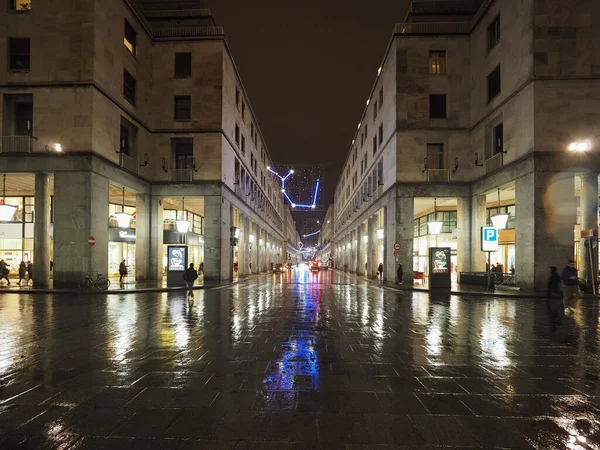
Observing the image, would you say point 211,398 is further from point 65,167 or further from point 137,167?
point 137,167

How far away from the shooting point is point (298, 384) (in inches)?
220

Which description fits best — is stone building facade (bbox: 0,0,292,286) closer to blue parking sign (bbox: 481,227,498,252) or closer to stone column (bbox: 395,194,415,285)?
stone column (bbox: 395,194,415,285)

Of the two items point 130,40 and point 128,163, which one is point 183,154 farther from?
point 130,40

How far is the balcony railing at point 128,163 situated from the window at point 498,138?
24.8m

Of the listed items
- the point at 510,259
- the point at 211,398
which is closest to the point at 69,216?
the point at 211,398

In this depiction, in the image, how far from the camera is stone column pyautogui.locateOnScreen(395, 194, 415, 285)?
26.4 metres

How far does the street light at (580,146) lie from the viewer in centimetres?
1944

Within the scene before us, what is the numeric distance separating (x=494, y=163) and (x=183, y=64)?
79.9 ft

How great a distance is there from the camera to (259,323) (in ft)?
35.1

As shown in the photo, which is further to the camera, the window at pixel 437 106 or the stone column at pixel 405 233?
the window at pixel 437 106

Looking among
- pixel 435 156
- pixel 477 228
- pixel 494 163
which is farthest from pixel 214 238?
pixel 494 163

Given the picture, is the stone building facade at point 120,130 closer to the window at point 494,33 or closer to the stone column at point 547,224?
the window at point 494,33

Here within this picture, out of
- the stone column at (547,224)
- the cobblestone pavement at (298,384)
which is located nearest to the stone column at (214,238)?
the cobblestone pavement at (298,384)

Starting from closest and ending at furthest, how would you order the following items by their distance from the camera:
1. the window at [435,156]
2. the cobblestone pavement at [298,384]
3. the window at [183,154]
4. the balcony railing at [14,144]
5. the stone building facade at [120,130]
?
the cobblestone pavement at [298,384] < the stone building facade at [120,130] < the balcony railing at [14,144] < the window at [435,156] < the window at [183,154]
